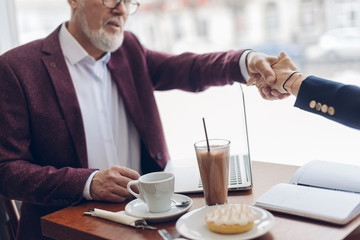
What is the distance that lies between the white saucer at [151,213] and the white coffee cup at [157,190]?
0.06 ft

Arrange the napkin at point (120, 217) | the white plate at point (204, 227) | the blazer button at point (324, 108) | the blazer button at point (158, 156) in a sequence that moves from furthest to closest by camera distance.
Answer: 1. the blazer button at point (158, 156)
2. the blazer button at point (324, 108)
3. the napkin at point (120, 217)
4. the white plate at point (204, 227)

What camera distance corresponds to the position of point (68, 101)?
1507 mm

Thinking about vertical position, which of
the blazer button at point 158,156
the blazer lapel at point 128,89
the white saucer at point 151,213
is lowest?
the blazer button at point 158,156

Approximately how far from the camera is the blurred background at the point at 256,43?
318 centimetres

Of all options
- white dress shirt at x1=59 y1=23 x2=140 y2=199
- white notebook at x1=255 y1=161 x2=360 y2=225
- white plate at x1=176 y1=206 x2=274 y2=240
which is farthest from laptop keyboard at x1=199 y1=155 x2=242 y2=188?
white dress shirt at x1=59 y1=23 x2=140 y2=199

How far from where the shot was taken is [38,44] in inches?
62.9

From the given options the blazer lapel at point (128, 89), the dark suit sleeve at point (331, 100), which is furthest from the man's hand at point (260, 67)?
the blazer lapel at point (128, 89)

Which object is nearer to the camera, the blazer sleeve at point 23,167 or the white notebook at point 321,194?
the white notebook at point 321,194

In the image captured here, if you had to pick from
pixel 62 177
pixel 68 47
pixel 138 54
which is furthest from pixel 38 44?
pixel 62 177

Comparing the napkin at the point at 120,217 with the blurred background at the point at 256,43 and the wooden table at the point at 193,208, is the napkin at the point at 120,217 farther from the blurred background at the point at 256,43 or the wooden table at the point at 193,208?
the blurred background at the point at 256,43

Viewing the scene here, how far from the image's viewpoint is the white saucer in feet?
3.20

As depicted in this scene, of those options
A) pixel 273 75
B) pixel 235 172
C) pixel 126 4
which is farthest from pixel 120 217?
pixel 126 4

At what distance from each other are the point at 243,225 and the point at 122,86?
3.29 feet

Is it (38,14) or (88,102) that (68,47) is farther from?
(38,14)
